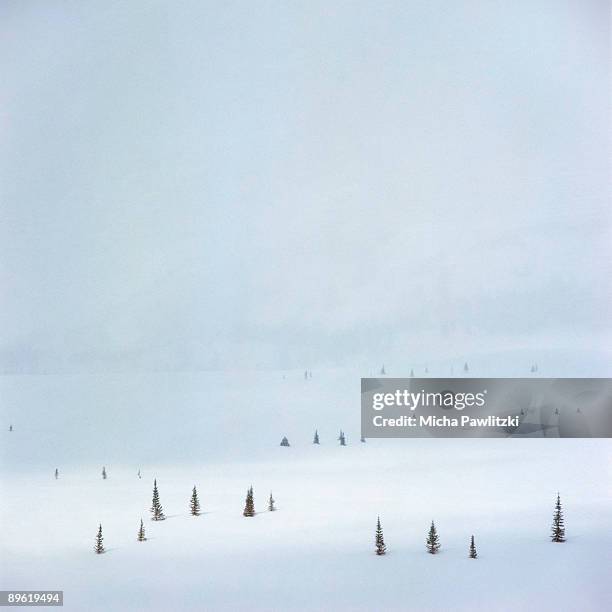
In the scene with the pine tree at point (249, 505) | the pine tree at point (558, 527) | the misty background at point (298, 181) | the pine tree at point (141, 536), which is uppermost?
the misty background at point (298, 181)

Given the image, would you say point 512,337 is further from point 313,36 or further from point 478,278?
point 313,36

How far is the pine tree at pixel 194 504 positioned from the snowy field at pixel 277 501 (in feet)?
0.18

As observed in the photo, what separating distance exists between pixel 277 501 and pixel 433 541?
99cm

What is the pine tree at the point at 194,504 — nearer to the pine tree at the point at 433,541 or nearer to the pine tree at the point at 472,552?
the pine tree at the point at 433,541

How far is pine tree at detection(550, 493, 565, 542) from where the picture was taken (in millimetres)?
3459

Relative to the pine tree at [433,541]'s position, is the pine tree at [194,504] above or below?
above

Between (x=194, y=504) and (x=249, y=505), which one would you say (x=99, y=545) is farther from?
(x=249, y=505)

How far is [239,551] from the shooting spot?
3.40 m

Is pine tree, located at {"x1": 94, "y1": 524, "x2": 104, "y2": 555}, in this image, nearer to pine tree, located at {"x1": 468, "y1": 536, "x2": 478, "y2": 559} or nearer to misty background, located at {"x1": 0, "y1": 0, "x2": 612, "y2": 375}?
misty background, located at {"x1": 0, "y1": 0, "x2": 612, "y2": 375}

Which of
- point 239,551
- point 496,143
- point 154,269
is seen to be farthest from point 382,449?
point 496,143

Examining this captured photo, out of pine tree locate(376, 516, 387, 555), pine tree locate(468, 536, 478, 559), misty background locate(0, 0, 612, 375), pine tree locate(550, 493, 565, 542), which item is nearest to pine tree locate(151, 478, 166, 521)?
misty background locate(0, 0, 612, 375)

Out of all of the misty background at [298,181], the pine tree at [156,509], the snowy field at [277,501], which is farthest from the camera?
the misty background at [298,181]

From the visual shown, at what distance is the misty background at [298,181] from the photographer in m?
3.77

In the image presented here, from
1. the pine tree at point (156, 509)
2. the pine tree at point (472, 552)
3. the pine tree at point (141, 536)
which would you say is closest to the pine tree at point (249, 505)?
the pine tree at point (156, 509)
